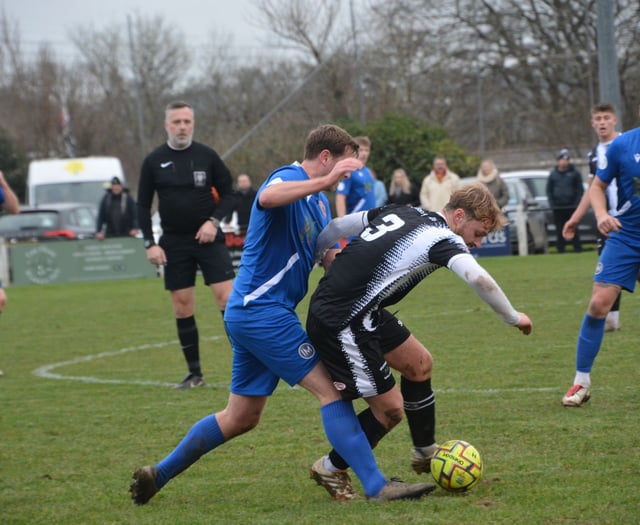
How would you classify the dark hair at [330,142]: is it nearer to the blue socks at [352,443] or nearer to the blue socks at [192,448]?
the blue socks at [352,443]

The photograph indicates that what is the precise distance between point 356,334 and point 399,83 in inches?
1197

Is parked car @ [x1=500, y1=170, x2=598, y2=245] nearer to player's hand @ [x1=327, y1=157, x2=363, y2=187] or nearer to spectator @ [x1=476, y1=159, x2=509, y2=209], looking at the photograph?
spectator @ [x1=476, y1=159, x2=509, y2=209]

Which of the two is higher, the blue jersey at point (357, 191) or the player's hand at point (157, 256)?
the blue jersey at point (357, 191)

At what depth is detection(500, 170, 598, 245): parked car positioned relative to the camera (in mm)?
21031

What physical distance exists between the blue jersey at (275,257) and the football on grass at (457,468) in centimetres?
101

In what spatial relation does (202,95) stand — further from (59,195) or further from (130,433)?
(130,433)

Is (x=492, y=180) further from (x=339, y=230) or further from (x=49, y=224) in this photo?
(x=339, y=230)

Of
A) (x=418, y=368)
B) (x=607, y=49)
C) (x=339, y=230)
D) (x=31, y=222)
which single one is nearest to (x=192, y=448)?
(x=418, y=368)

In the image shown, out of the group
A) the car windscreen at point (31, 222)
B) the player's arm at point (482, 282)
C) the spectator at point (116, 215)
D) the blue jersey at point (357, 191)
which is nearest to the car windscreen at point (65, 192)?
the car windscreen at point (31, 222)

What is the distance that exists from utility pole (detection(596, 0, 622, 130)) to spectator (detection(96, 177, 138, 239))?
9.98 m

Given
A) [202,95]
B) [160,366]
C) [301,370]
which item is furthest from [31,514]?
[202,95]

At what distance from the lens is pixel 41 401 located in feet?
28.3

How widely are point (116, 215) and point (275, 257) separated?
1697 cm

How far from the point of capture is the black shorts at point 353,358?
4891 mm
